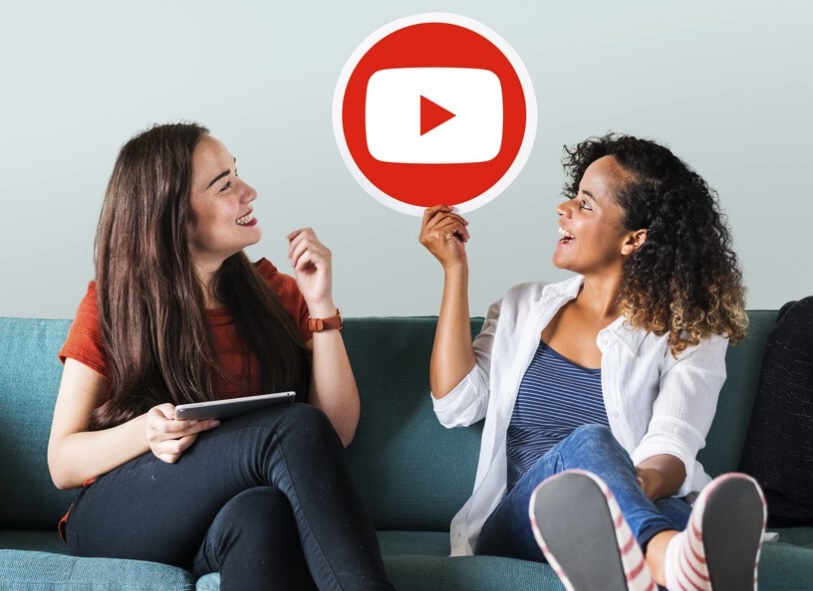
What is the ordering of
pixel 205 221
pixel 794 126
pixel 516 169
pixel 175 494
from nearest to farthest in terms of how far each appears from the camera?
1. pixel 175 494
2. pixel 205 221
3. pixel 516 169
4. pixel 794 126

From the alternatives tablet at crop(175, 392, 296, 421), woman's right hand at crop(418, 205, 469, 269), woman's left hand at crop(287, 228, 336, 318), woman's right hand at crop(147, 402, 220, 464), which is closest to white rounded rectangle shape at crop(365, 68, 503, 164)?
woman's right hand at crop(418, 205, 469, 269)

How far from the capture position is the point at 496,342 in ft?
7.69

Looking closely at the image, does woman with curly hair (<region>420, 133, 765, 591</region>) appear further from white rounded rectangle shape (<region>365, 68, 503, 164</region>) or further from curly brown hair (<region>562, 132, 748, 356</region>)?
white rounded rectangle shape (<region>365, 68, 503, 164</region>)

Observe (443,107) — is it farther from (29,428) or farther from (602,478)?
(29,428)

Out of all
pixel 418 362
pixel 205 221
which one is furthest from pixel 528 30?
pixel 205 221

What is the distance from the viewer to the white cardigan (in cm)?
216

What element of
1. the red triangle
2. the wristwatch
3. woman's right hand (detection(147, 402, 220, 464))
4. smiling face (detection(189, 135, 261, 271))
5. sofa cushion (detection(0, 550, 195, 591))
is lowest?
sofa cushion (detection(0, 550, 195, 591))

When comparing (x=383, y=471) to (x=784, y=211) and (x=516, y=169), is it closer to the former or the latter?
(x=516, y=169)

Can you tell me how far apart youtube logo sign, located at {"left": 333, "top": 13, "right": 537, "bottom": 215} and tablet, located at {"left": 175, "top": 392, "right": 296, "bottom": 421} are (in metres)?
0.59

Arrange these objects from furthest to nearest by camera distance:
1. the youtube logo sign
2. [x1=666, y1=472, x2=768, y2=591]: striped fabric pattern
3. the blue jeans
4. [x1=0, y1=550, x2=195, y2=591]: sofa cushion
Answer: the youtube logo sign → [x1=0, y1=550, x2=195, y2=591]: sofa cushion → the blue jeans → [x1=666, y1=472, x2=768, y2=591]: striped fabric pattern

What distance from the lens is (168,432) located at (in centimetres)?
191

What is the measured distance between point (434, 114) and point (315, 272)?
46cm

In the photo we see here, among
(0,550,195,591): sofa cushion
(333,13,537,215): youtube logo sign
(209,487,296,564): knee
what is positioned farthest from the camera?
(333,13,537,215): youtube logo sign

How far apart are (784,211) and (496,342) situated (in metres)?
1.28
